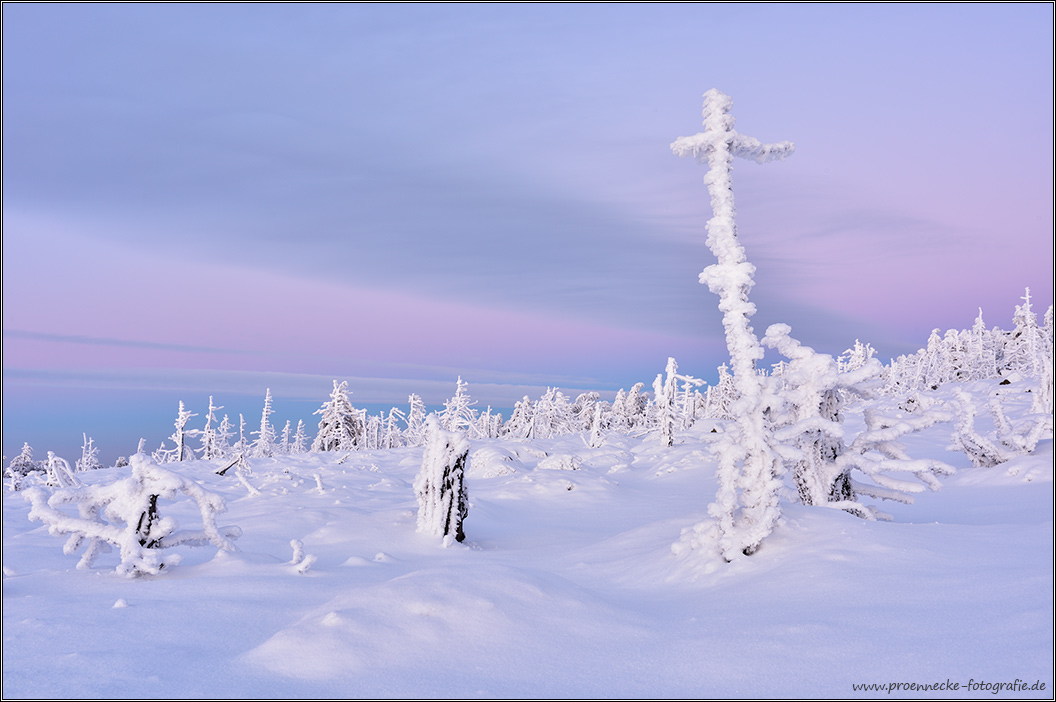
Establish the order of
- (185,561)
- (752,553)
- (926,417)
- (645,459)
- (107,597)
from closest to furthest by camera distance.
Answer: (107,597) < (752,553) < (185,561) < (926,417) < (645,459)

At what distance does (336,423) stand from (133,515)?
39.3m

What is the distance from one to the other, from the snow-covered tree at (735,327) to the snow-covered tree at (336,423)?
39300 mm

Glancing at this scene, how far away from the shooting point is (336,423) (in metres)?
44.4

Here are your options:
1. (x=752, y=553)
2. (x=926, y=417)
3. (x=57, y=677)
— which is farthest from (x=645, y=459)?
(x=57, y=677)

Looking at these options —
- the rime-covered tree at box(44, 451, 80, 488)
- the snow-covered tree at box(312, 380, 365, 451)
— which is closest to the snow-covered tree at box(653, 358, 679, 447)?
the snow-covered tree at box(312, 380, 365, 451)

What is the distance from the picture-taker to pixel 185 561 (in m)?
8.38

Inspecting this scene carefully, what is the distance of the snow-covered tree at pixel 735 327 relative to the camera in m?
7.53

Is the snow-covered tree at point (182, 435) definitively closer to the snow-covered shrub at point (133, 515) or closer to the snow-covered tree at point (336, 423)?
the snow-covered tree at point (336, 423)

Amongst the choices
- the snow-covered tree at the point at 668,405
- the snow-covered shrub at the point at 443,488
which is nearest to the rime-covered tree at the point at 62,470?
the snow-covered shrub at the point at 443,488

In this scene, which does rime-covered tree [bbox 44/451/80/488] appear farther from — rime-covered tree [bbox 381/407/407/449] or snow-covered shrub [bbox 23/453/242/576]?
rime-covered tree [bbox 381/407/407/449]

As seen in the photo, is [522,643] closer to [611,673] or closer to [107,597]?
[611,673]

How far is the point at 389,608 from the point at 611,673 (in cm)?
180

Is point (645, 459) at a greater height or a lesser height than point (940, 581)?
lesser

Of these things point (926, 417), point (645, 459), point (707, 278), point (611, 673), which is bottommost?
point (645, 459)
